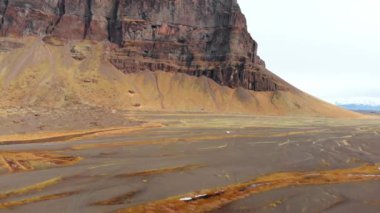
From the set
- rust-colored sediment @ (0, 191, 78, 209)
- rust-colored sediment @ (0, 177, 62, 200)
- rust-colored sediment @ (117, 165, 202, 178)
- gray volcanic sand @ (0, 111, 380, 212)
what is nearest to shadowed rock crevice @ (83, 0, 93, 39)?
gray volcanic sand @ (0, 111, 380, 212)

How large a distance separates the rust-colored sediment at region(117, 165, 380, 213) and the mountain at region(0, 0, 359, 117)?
102 meters

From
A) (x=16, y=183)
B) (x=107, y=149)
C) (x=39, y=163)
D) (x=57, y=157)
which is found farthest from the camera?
(x=107, y=149)

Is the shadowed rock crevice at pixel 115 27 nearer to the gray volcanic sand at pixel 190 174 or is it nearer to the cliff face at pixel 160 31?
the cliff face at pixel 160 31

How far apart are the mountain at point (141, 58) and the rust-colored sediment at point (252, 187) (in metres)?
102

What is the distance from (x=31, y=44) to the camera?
5674 inches

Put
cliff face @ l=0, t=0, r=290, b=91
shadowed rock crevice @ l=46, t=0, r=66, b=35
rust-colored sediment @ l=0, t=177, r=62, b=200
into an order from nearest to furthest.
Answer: rust-colored sediment @ l=0, t=177, r=62, b=200
cliff face @ l=0, t=0, r=290, b=91
shadowed rock crevice @ l=46, t=0, r=66, b=35

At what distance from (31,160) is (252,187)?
1452 cm

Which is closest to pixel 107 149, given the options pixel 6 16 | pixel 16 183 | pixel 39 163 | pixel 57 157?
pixel 57 157

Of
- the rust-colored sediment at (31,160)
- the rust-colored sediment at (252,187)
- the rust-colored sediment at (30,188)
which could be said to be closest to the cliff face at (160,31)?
the rust-colored sediment at (31,160)

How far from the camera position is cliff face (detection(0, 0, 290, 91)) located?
153 meters

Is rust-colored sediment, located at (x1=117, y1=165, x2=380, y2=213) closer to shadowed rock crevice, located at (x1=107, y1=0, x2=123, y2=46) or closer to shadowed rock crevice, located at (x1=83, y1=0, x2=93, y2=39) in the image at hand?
shadowed rock crevice, located at (x1=107, y1=0, x2=123, y2=46)

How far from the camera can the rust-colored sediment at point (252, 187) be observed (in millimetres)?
15273

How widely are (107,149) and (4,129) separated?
2055 cm

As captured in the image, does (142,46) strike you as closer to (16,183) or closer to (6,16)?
(6,16)
